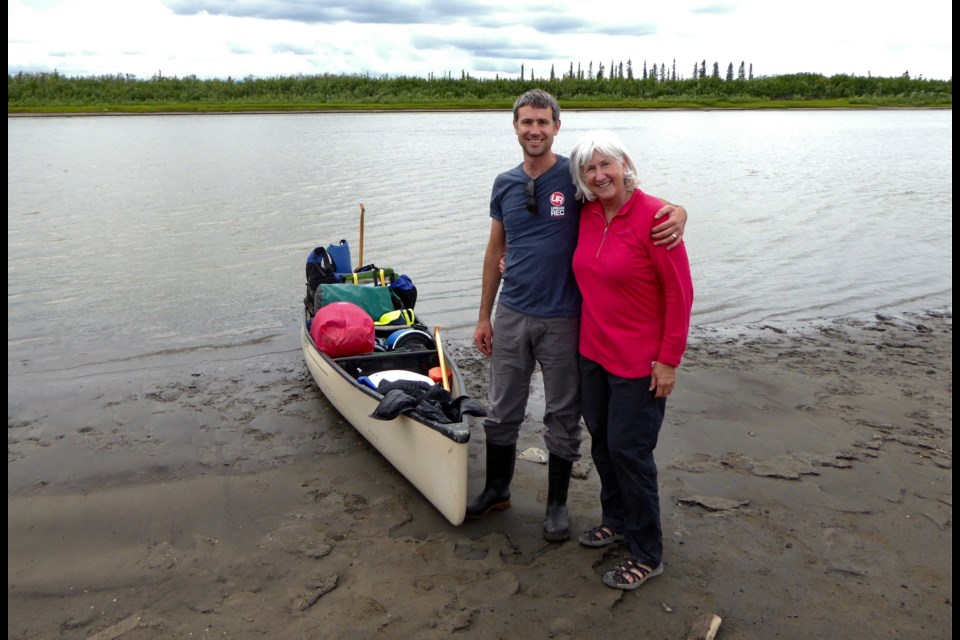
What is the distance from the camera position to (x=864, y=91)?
73125 millimetres

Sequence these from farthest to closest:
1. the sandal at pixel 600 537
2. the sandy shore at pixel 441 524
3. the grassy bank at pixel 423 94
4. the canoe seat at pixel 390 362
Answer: the grassy bank at pixel 423 94 → the canoe seat at pixel 390 362 → the sandal at pixel 600 537 → the sandy shore at pixel 441 524

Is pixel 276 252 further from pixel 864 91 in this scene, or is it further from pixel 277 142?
pixel 864 91

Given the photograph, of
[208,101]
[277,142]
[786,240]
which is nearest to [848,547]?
[786,240]

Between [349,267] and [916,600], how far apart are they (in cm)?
608

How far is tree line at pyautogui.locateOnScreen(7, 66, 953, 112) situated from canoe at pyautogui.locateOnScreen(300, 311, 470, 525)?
53.1 metres

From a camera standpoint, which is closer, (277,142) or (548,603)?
(548,603)

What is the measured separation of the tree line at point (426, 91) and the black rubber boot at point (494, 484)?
54.9 meters

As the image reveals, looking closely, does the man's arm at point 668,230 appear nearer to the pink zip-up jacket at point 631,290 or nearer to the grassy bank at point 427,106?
the pink zip-up jacket at point 631,290

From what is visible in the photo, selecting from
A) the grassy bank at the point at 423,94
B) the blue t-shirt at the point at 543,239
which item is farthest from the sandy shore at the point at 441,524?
the grassy bank at the point at 423,94

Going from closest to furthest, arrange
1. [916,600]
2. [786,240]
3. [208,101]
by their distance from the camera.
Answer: [916,600], [786,240], [208,101]

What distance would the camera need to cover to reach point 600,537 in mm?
4426

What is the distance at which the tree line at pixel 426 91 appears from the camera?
2281 inches

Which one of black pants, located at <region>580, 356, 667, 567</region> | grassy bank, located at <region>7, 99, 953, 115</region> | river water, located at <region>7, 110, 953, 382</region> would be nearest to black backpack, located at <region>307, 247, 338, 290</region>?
river water, located at <region>7, 110, 953, 382</region>

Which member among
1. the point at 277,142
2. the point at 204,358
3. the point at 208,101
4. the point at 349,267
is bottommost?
the point at 204,358
